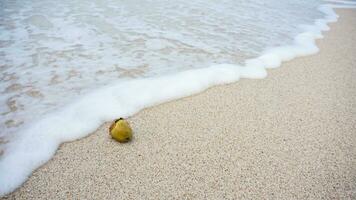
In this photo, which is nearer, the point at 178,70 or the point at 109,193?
the point at 109,193

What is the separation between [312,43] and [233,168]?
3244 millimetres

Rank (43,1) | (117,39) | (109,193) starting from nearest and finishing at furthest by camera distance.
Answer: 1. (109,193)
2. (117,39)
3. (43,1)

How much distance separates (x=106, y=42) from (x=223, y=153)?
2297 millimetres

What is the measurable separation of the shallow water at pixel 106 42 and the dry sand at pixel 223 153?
0.60m

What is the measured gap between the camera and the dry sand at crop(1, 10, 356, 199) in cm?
162

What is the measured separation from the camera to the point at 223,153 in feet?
6.27

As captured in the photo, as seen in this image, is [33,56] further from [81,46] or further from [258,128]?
[258,128]

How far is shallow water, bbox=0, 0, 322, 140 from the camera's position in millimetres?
2477

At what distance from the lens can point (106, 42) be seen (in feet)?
11.8

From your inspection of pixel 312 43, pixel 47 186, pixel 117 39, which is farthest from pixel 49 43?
pixel 312 43

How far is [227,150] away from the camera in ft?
6.38

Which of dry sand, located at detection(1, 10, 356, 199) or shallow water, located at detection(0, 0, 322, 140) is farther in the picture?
shallow water, located at detection(0, 0, 322, 140)

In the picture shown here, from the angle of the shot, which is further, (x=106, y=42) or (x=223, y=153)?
(x=106, y=42)

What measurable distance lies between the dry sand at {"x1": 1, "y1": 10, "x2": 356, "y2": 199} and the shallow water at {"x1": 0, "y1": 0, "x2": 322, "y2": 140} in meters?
0.60
